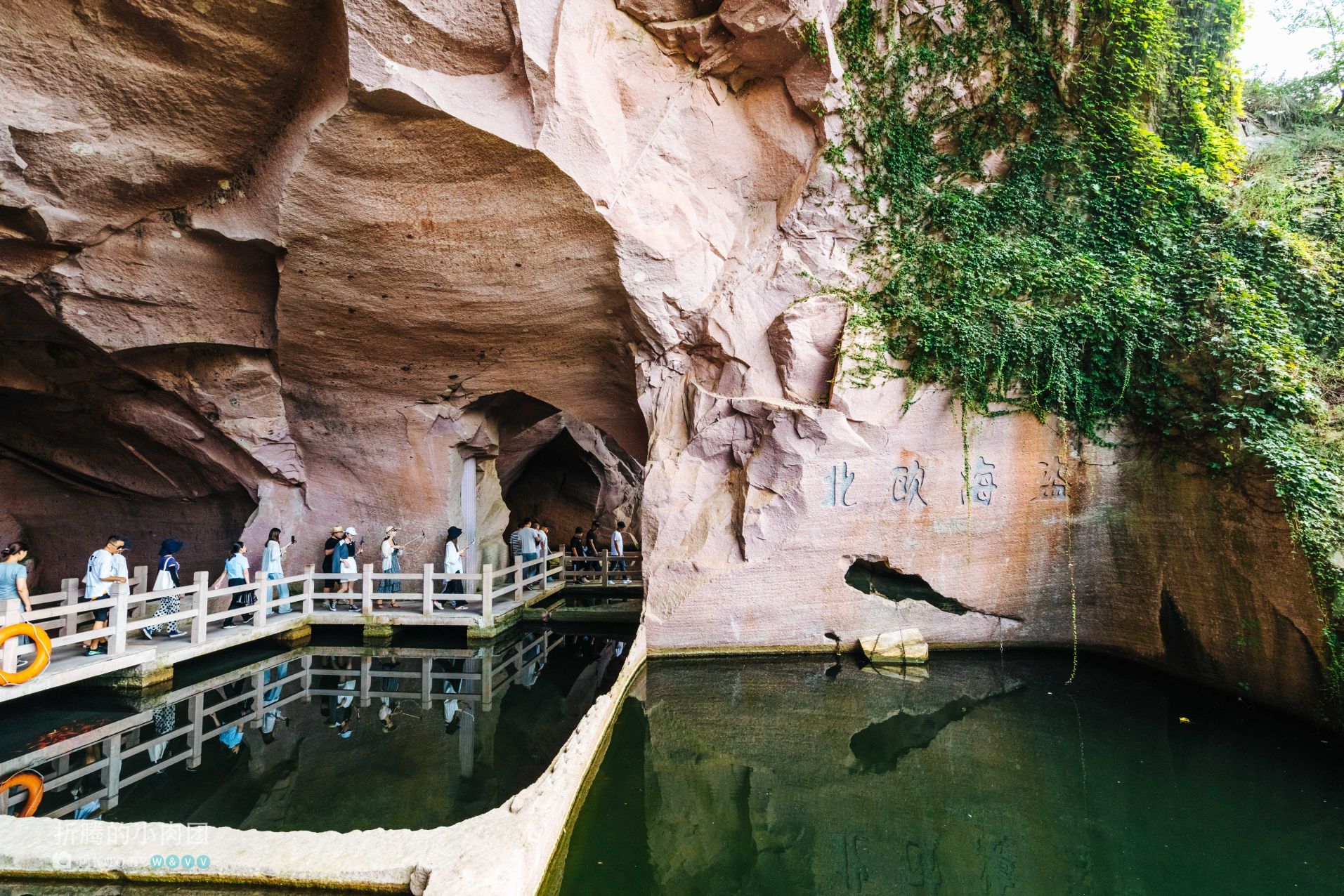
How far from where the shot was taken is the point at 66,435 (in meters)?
11.8

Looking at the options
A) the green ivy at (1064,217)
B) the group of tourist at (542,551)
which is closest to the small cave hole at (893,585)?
the green ivy at (1064,217)

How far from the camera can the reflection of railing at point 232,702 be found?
4.77 m

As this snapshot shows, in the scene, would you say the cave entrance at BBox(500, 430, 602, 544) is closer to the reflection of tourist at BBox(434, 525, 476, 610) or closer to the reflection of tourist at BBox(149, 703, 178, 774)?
the reflection of tourist at BBox(434, 525, 476, 610)

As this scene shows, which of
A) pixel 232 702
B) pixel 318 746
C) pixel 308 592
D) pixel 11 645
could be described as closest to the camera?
pixel 318 746

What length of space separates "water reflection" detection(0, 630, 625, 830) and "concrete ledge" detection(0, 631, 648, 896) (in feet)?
2.47

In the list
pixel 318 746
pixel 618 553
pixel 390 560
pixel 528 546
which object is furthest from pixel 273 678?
pixel 618 553

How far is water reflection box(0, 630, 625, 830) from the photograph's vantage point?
436 centimetres

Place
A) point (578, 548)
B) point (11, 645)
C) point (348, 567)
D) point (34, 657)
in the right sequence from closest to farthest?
point (11, 645) → point (34, 657) → point (348, 567) → point (578, 548)

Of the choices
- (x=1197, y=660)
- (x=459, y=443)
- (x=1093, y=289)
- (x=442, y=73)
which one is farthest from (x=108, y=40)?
(x=1197, y=660)

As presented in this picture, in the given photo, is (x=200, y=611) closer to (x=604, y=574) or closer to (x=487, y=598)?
(x=487, y=598)

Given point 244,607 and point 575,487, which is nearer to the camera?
point 244,607

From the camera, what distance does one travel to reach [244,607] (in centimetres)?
893

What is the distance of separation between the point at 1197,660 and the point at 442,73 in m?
9.43

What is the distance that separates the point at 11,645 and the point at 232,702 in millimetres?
1757
